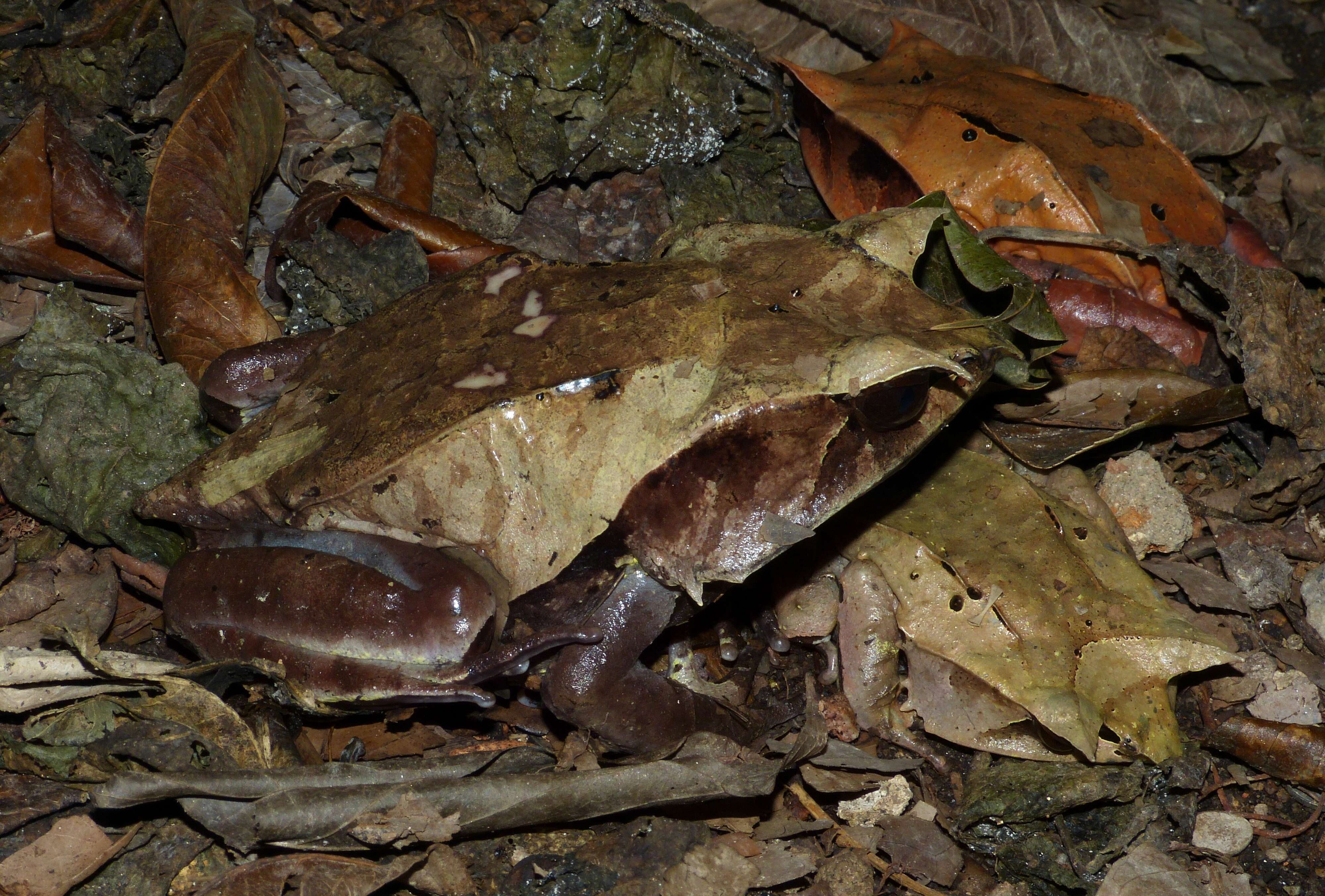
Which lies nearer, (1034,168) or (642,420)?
(642,420)

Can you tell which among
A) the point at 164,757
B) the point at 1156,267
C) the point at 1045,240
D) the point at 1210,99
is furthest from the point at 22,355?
the point at 1210,99

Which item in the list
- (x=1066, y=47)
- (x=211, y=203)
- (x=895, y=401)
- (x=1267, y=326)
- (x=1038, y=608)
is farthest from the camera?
(x=1066, y=47)

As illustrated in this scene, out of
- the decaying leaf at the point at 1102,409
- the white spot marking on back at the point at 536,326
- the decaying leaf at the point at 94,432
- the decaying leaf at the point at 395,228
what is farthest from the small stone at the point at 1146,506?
the decaying leaf at the point at 94,432

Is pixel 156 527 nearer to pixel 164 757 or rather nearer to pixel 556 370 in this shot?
pixel 164 757

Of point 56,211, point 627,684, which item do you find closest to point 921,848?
point 627,684

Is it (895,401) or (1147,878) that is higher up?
(895,401)

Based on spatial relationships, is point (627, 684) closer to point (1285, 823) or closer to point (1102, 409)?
point (1102, 409)

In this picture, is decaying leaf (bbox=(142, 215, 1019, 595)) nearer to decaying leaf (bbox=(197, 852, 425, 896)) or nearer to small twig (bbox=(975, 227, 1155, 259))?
decaying leaf (bbox=(197, 852, 425, 896))
